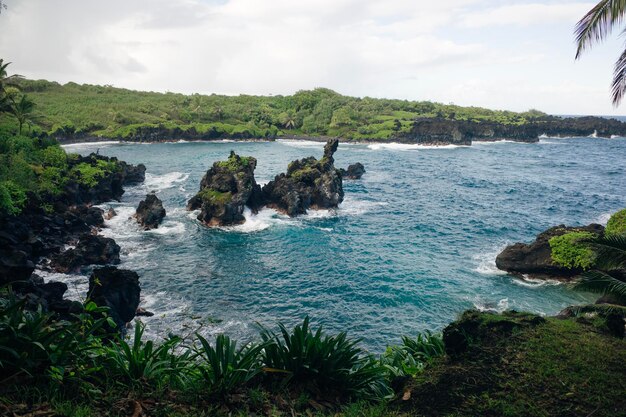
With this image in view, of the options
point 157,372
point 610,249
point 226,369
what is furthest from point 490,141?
point 157,372

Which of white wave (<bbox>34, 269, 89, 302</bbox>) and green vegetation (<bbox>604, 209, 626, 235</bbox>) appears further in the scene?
green vegetation (<bbox>604, 209, 626, 235</bbox>)

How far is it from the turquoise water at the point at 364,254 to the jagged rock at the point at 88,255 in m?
1.42

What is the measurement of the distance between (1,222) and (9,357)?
2639cm

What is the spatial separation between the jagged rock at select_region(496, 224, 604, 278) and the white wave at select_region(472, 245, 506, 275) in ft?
1.91

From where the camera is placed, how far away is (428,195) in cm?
5888

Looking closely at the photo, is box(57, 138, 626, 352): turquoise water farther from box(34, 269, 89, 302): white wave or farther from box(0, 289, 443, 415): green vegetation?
box(0, 289, 443, 415): green vegetation

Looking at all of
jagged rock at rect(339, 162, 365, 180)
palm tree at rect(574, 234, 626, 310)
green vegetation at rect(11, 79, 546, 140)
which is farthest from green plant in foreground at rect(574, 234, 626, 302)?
green vegetation at rect(11, 79, 546, 140)

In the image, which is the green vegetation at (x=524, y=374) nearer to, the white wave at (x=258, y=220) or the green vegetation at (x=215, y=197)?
the white wave at (x=258, y=220)

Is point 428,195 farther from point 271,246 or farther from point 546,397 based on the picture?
point 546,397

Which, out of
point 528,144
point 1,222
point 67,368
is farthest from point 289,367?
point 528,144

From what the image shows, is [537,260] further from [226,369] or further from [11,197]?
[11,197]

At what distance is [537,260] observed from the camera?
30.2 m

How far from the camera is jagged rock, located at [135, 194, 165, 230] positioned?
39719 mm

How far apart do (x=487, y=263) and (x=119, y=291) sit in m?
28.2
